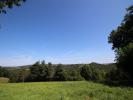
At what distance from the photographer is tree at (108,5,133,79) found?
1227 inches

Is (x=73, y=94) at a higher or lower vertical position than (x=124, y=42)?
lower

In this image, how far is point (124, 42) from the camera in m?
42.2

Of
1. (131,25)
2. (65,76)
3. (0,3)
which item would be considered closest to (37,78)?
(65,76)

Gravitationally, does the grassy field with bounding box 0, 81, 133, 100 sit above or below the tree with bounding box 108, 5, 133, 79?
below

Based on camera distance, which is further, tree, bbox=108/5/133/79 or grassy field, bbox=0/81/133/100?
tree, bbox=108/5/133/79

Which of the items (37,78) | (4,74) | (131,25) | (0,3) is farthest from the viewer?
(4,74)

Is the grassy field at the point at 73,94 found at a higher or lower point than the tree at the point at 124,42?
lower

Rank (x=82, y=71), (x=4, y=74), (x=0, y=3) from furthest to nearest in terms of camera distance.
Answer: (x=4, y=74)
(x=82, y=71)
(x=0, y=3)

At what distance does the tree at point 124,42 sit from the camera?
31172mm

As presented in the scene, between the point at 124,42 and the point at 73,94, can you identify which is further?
the point at 124,42

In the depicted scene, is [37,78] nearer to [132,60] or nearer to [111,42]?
[111,42]

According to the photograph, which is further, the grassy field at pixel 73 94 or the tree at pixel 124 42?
the tree at pixel 124 42

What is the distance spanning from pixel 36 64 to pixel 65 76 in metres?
11.1

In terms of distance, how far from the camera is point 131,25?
40.8 meters
